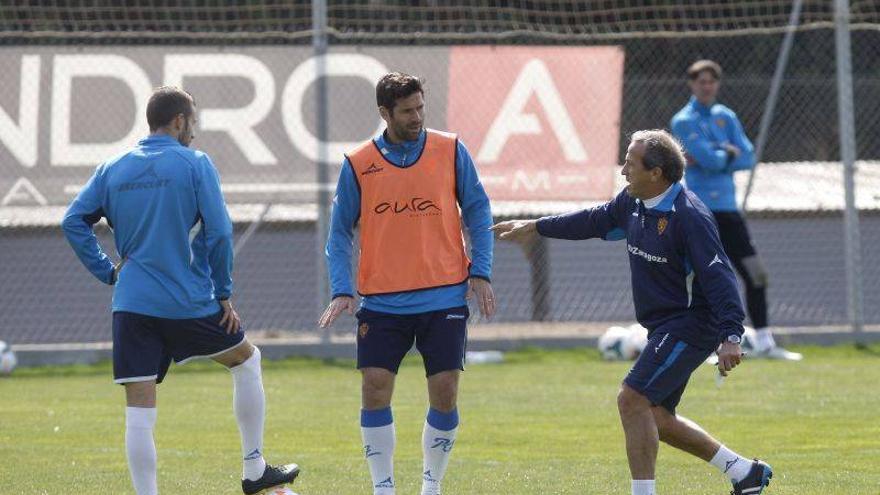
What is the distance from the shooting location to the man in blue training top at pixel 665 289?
6.58 metres

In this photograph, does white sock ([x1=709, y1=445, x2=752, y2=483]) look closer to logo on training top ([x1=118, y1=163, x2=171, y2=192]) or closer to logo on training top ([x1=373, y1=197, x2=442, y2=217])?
logo on training top ([x1=373, y1=197, x2=442, y2=217])

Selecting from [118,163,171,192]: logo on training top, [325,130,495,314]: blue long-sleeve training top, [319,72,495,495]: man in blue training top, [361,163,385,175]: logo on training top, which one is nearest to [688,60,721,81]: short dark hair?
[325,130,495,314]: blue long-sleeve training top

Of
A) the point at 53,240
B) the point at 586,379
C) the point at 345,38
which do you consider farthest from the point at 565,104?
the point at 53,240

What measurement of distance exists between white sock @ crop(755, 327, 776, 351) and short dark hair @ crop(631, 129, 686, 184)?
23.6 ft

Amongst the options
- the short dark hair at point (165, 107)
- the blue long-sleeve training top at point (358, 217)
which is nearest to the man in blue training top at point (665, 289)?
the blue long-sleeve training top at point (358, 217)

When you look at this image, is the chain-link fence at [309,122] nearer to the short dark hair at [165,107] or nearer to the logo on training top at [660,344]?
the short dark hair at [165,107]

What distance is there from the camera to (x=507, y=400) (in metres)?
11.6

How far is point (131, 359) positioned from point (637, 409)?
2152 mm

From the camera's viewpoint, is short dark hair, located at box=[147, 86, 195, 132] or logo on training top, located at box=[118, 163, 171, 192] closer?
logo on training top, located at box=[118, 163, 171, 192]

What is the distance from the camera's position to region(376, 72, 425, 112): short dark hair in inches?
275

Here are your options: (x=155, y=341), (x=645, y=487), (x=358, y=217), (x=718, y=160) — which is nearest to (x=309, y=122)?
(x=718, y=160)

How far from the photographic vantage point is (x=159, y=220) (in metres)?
6.83

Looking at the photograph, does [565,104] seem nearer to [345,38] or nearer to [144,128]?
[345,38]

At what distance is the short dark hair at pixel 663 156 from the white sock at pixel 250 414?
6.69 ft
